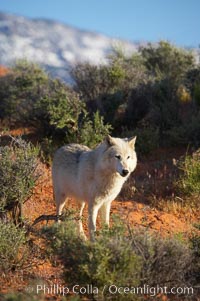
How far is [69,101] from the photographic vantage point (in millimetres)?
12328

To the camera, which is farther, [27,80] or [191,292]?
[27,80]

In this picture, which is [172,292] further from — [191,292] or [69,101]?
[69,101]

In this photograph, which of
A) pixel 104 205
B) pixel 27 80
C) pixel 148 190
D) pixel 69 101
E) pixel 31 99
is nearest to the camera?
pixel 104 205

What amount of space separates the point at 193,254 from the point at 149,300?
92cm

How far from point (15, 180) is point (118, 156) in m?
1.72

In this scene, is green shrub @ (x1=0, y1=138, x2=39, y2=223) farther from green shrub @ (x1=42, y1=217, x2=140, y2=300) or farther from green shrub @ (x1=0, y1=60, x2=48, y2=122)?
green shrub @ (x1=0, y1=60, x2=48, y2=122)

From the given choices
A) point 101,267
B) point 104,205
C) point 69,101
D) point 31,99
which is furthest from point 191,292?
point 31,99

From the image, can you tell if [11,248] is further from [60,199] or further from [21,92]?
[21,92]

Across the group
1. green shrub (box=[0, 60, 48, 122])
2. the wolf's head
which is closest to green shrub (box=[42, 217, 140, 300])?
the wolf's head

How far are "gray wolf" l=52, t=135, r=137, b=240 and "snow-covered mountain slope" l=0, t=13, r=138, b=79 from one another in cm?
5087

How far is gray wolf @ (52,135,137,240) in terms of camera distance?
6930 mm

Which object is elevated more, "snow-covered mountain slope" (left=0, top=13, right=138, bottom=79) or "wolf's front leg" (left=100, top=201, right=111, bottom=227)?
"snow-covered mountain slope" (left=0, top=13, right=138, bottom=79)

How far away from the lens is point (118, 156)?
684cm

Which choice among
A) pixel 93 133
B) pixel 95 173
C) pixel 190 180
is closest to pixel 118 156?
pixel 95 173
